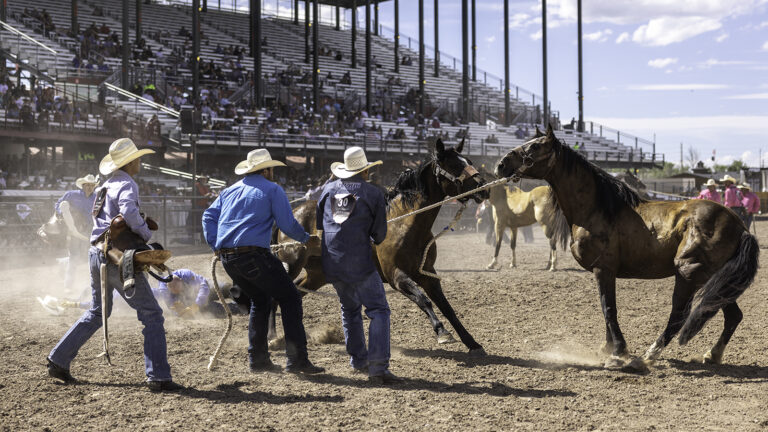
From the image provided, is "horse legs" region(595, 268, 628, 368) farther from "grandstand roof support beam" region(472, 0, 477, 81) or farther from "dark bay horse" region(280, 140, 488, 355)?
"grandstand roof support beam" region(472, 0, 477, 81)

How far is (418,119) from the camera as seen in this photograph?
41.7m

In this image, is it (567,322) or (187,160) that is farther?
(187,160)

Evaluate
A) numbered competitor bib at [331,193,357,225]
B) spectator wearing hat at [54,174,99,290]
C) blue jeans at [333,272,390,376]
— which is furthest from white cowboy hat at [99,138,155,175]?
spectator wearing hat at [54,174,99,290]

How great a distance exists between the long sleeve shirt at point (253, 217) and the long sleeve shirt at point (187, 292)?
10.7 ft

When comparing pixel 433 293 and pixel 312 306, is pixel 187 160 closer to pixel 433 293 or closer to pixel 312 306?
pixel 312 306

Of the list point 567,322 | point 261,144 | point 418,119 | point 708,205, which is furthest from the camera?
point 418,119

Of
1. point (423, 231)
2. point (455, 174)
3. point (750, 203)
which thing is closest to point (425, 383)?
point (423, 231)

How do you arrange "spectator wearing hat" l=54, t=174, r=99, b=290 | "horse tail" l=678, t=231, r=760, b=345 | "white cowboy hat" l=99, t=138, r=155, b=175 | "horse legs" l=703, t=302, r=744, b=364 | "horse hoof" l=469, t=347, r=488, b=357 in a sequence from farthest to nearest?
"spectator wearing hat" l=54, t=174, r=99, b=290, "horse hoof" l=469, t=347, r=488, b=357, "horse legs" l=703, t=302, r=744, b=364, "horse tail" l=678, t=231, r=760, b=345, "white cowboy hat" l=99, t=138, r=155, b=175

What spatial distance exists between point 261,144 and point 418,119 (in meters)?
14.8

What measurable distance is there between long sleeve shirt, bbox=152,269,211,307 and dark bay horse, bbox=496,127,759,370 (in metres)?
4.30

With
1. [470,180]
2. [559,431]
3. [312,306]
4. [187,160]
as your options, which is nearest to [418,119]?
[187,160]

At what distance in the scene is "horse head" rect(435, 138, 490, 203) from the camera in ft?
23.4

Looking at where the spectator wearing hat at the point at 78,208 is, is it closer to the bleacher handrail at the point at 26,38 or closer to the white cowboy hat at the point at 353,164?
the white cowboy hat at the point at 353,164

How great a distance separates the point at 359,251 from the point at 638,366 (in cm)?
249
